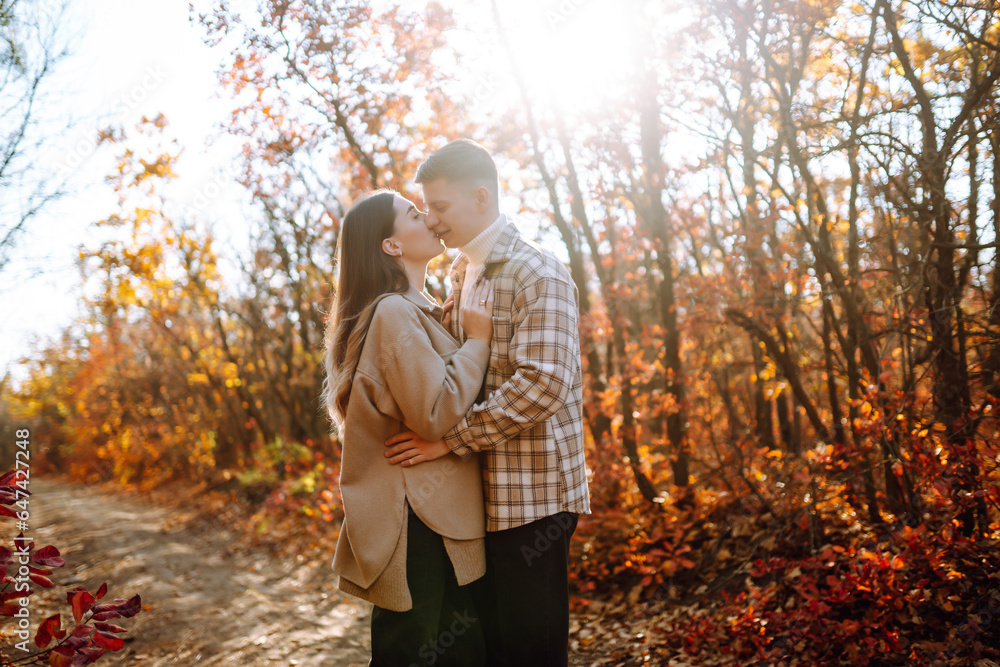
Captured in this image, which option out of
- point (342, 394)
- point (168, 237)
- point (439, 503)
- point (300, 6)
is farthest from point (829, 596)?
point (168, 237)

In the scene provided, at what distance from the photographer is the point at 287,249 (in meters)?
11.7

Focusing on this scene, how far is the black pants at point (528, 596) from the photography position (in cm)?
209

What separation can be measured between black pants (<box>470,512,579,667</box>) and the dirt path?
2785mm

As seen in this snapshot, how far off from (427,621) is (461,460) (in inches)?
20.6

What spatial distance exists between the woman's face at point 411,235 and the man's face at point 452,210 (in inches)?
1.4

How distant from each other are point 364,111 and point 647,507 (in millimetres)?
4847

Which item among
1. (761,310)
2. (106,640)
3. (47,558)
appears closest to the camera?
(106,640)

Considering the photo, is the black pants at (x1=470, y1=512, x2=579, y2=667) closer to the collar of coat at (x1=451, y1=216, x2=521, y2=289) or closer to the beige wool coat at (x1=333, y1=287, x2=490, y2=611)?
the beige wool coat at (x1=333, y1=287, x2=490, y2=611)

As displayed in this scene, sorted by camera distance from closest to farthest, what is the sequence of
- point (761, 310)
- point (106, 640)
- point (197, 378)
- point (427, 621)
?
point (427, 621) → point (106, 640) → point (761, 310) → point (197, 378)

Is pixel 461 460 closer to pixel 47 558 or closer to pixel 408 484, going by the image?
pixel 408 484

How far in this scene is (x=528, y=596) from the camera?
2.10 metres

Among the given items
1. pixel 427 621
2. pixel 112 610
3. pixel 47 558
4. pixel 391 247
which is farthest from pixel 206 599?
pixel 391 247

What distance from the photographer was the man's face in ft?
7.86

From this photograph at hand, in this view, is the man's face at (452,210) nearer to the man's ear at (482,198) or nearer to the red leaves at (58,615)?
the man's ear at (482,198)
